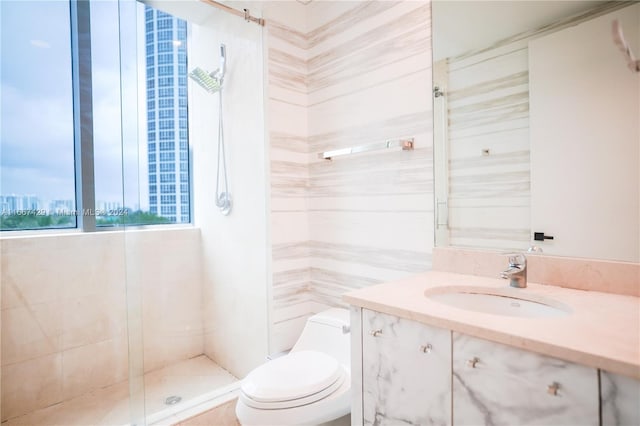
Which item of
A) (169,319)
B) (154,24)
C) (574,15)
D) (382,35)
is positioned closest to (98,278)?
(169,319)

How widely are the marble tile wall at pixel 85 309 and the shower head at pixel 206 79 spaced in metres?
0.90

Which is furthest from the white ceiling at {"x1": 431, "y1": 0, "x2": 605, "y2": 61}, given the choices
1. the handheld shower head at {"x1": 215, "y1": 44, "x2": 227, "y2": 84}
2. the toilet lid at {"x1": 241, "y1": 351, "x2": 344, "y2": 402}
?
the toilet lid at {"x1": 241, "y1": 351, "x2": 344, "y2": 402}

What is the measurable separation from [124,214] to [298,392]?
1347 mm

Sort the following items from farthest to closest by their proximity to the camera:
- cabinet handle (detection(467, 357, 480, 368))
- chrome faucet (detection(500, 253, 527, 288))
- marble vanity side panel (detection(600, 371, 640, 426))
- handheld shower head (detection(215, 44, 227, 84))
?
A: handheld shower head (detection(215, 44, 227, 84)) → chrome faucet (detection(500, 253, 527, 288)) → cabinet handle (detection(467, 357, 480, 368)) → marble vanity side panel (detection(600, 371, 640, 426))

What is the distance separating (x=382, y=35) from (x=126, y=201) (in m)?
1.56

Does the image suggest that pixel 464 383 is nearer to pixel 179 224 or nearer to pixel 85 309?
pixel 179 224

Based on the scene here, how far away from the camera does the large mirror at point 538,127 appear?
1.02m

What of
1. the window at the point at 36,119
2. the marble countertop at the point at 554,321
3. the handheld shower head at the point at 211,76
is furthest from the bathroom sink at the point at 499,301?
A: the window at the point at 36,119

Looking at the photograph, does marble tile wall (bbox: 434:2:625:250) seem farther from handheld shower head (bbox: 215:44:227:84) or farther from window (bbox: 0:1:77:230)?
window (bbox: 0:1:77:230)

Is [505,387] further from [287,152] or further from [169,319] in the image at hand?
[169,319]

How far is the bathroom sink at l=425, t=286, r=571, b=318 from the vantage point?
3.40ft

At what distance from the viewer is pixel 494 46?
4.19ft

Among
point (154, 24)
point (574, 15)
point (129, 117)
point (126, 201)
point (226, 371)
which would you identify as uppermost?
point (154, 24)

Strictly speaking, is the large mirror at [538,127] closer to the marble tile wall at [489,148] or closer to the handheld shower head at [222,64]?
the marble tile wall at [489,148]
